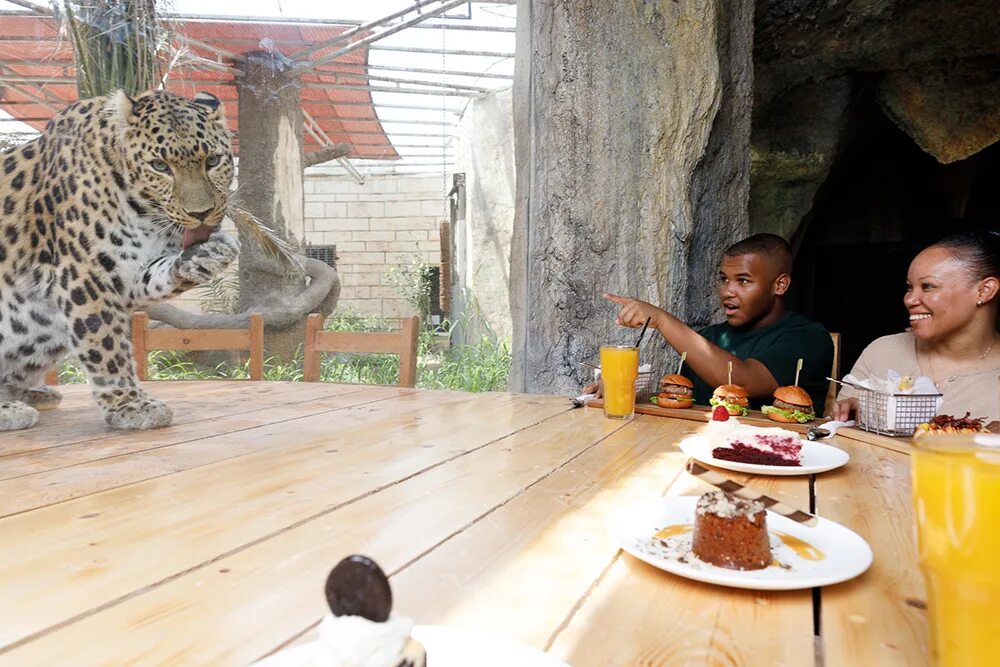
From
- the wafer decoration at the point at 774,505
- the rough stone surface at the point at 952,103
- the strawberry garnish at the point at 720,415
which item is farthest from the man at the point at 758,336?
the rough stone surface at the point at 952,103

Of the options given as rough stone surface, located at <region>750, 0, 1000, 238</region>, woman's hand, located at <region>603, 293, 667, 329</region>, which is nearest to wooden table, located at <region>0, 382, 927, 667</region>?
woman's hand, located at <region>603, 293, 667, 329</region>

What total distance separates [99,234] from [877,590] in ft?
6.07

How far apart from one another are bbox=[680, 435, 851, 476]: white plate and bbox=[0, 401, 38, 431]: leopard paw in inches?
56.0

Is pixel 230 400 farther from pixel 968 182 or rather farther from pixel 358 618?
pixel 968 182

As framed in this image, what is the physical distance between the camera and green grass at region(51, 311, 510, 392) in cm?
552

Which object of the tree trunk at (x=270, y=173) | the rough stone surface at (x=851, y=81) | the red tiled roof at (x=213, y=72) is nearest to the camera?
the rough stone surface at (x=851, y=81)

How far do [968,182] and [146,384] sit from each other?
5080 millimetres

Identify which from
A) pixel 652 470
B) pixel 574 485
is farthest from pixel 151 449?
pixel 652 470

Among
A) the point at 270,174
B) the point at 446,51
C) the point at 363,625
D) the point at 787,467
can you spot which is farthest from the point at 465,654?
the point at 270,174

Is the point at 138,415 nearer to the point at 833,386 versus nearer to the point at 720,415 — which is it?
the point at 720,415

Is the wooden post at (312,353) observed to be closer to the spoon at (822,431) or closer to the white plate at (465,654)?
the spoon at (822,431)

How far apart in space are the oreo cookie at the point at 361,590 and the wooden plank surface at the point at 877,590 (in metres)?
0.37

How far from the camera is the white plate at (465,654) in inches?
19.7

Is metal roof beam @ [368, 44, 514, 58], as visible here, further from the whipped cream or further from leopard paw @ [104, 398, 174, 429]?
the whipped cream
